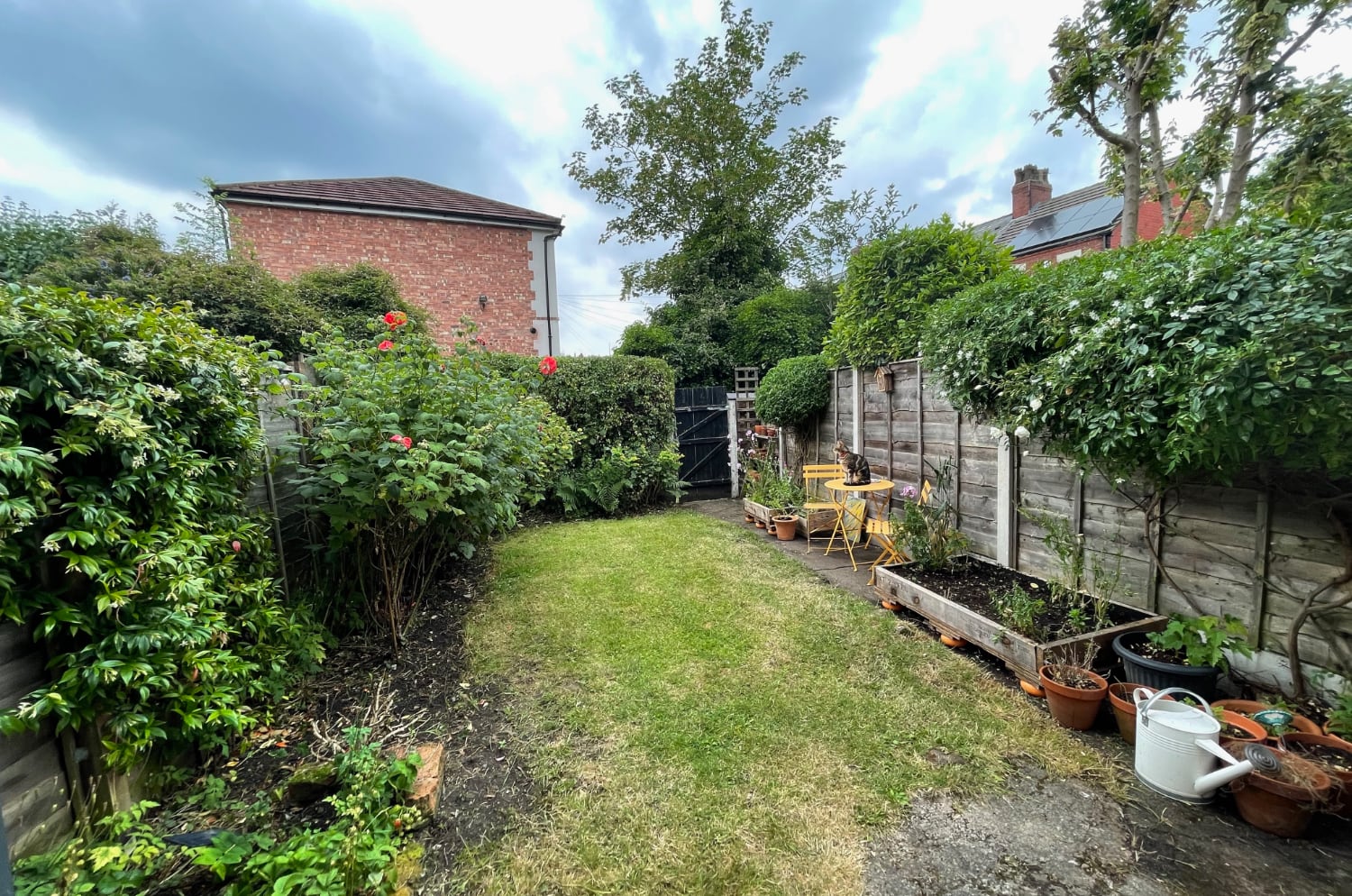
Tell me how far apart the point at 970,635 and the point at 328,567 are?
396 centimetres

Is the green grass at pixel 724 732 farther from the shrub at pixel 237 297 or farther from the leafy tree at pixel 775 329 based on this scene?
the leafy tree at pixel 775 329

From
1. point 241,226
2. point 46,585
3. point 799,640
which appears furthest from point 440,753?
point 241,226

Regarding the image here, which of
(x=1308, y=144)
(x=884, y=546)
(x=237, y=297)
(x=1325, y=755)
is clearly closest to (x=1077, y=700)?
(x=1325, y=755)

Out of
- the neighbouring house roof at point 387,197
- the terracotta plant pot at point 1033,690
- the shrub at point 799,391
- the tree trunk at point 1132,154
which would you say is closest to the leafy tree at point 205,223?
the neighbouring house roof at point 387,197

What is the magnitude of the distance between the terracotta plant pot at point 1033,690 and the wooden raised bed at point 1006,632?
0.02 metres

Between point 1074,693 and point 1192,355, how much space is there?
151 cm

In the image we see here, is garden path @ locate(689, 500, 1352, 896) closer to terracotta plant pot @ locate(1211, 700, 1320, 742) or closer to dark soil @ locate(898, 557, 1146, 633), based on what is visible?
terracotta plant pot @ locate(1211, 700, 1320, 742)

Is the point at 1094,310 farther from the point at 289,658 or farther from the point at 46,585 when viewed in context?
the point at 289,658

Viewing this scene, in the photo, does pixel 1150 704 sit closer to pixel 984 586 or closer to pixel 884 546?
pixel 984 586

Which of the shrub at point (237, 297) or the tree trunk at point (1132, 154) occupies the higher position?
the tree trunk at point (1132, 154)

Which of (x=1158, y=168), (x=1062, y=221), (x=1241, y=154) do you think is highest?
(x=1062, y=221)

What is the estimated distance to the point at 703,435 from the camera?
8.31 m

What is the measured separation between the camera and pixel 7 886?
95 cm

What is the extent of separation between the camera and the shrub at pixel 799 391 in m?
5.96
